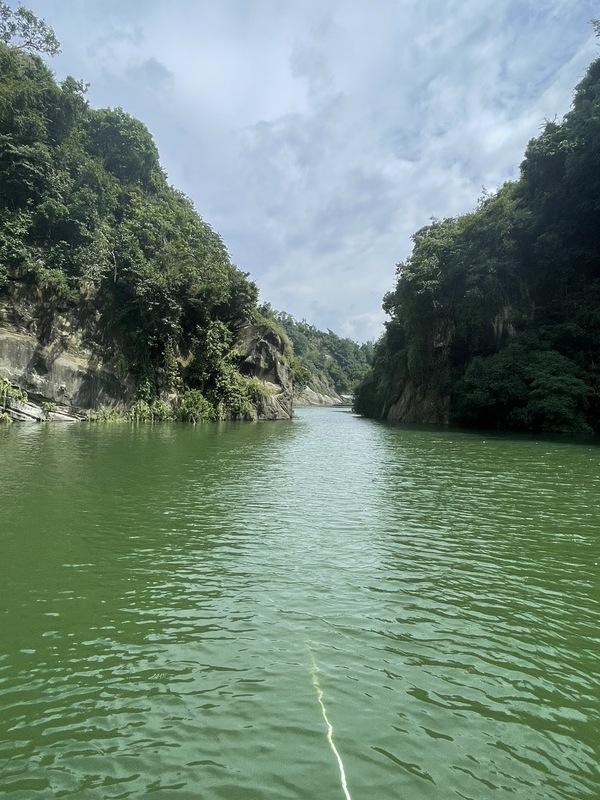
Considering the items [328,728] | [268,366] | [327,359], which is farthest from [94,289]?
[327,359]

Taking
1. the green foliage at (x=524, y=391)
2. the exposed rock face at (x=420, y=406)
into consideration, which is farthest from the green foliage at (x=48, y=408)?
the exposed rock face at (x=420, y=406)

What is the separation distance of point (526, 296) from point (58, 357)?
30.3 m

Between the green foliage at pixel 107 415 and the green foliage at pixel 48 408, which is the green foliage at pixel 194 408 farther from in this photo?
the green foliage at pixel 48 408

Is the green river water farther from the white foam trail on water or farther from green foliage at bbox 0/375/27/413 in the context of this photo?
green foliage at bbox 0/375/27/413

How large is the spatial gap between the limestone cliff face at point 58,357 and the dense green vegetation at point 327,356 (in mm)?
97946

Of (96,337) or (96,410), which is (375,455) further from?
(96,337)

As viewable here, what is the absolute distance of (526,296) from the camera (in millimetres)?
35188

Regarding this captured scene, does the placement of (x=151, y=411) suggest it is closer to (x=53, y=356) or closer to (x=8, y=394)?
(x=53, y=356)

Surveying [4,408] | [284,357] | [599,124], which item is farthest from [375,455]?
[284,357]

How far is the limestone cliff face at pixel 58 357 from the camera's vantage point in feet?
104

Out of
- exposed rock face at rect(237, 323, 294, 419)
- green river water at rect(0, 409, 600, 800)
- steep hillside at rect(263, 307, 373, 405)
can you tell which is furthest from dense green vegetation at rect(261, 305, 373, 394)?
green river water at rect(0, 409, 600, 800)

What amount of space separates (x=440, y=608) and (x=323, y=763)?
9.16 feet

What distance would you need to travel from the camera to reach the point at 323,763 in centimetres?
327

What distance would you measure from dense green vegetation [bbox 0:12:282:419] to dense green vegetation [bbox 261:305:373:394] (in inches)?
3584
